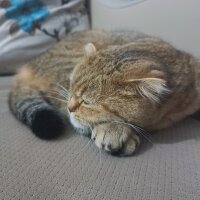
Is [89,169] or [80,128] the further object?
[80,128]

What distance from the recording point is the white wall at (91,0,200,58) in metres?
1.40

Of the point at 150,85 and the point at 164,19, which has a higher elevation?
the point at 150,85

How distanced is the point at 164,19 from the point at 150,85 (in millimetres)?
597

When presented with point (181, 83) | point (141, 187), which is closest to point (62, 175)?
point (141, 187)

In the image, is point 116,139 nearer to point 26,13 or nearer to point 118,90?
point 118,90

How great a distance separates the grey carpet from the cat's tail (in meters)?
0.03

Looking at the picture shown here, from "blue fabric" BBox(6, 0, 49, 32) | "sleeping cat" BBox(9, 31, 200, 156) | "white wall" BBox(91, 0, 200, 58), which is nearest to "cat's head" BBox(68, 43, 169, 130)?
"sleeping cat" BBox(9, 31, 200, 156)

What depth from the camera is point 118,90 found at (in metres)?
0.98

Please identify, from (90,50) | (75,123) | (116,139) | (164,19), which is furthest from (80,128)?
(164,19)

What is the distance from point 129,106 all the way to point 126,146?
10 centimetres

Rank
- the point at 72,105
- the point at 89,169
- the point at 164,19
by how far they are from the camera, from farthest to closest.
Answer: the point at 164,19, the point at 72,105, the point at 89,169

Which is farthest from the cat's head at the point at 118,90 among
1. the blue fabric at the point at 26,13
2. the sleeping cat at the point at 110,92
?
the blue fabric at the point at 26,13

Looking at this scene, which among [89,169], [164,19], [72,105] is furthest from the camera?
[164,19]

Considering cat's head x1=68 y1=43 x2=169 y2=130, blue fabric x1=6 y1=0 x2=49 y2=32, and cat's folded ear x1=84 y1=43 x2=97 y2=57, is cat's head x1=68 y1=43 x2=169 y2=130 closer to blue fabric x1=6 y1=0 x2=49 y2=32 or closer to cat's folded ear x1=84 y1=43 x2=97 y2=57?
cat's folded ear x1=84 y1=43 x2=97 y2=57
